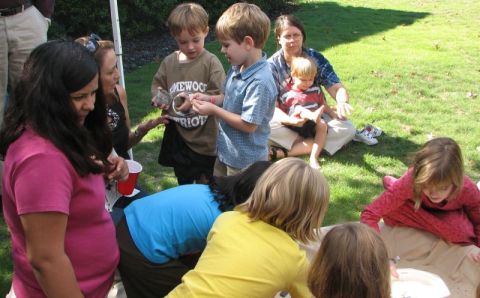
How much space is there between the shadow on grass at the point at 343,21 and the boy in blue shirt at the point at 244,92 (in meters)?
5.43

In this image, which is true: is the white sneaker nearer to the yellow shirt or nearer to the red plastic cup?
the red plastic cup

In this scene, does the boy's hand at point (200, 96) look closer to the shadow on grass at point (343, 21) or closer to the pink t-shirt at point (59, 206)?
the pink t-shirt at point (59, 206)

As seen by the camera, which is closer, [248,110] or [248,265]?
[248,265]

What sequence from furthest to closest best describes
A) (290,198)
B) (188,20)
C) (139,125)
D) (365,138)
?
(365,138) → (139,125) → (188,20) → (290,198)

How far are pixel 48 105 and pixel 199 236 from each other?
3.30ft

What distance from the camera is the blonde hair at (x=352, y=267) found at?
1917 millimetres

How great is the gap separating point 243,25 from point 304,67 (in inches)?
71.4

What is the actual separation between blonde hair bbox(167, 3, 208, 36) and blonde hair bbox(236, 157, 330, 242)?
139 cm


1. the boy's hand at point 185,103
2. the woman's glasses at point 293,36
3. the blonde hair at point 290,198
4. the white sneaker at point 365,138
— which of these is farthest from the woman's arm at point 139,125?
the white sneaker at point 365,138

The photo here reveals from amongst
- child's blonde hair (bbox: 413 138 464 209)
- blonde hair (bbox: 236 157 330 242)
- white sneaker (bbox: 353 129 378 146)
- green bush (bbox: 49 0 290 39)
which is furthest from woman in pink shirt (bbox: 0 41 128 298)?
green bush (bbox: 49 0 290 39)

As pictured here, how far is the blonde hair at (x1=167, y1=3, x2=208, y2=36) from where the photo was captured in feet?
10.6

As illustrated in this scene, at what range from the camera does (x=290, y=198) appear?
2.09 metres

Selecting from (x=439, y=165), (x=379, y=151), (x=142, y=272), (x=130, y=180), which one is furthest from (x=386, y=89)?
(x=142, y=272)

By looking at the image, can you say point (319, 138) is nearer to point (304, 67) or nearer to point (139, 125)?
point (304, 67)
